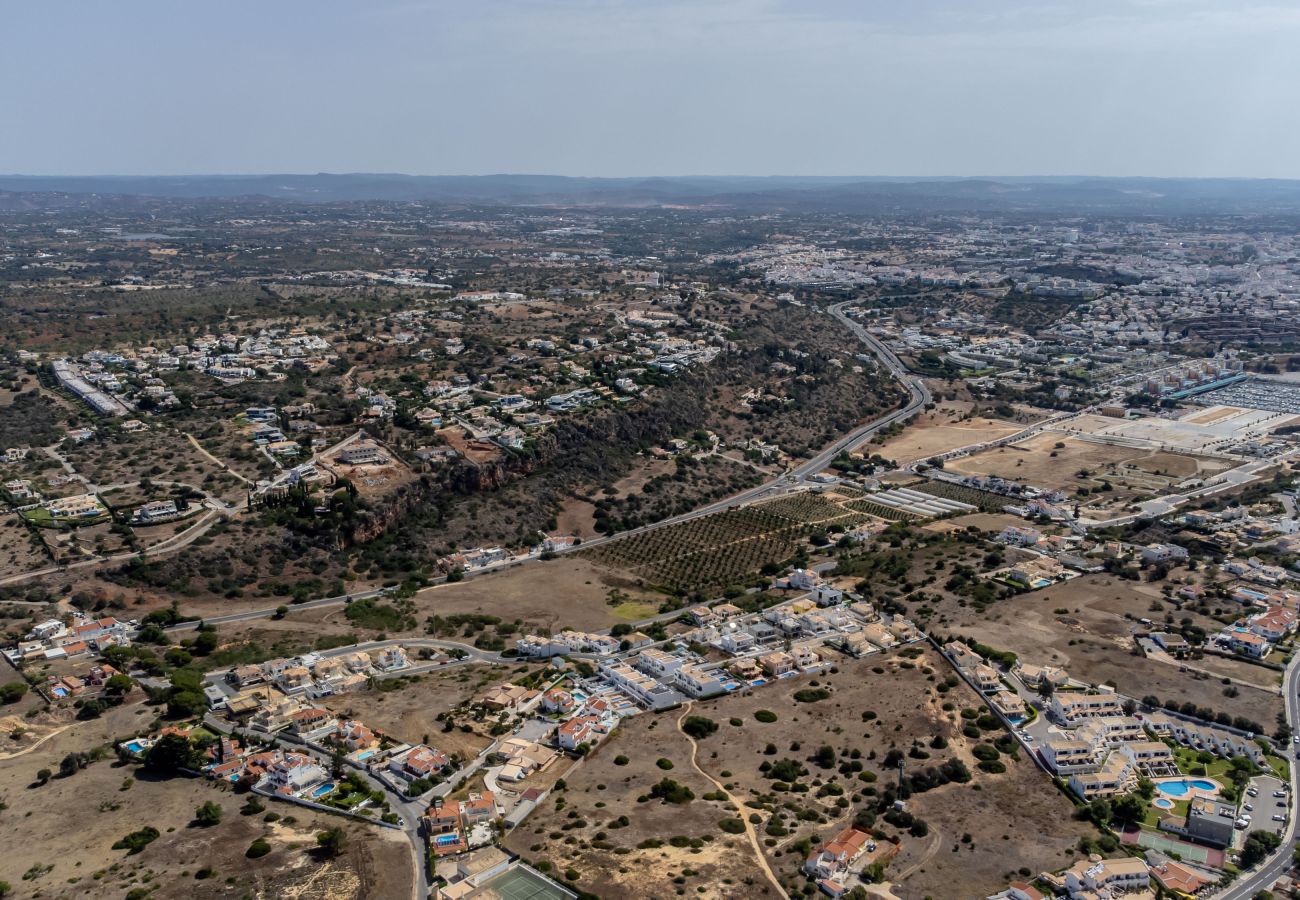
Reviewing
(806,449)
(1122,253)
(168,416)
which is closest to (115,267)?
(168,416)

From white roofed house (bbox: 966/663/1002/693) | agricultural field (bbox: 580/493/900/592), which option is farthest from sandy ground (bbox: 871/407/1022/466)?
white roofed house (bbox: 966/663/1002/693)

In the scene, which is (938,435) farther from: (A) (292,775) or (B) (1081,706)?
(A) (292,775)

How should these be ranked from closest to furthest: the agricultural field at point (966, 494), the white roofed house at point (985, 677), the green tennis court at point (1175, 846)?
the green tennis court at point (1175, 846)
the white roofed house at point (985, 677)
the agricultural field at point (966, 494)

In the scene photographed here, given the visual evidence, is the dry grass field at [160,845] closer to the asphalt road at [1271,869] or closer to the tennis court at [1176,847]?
the tennis court at [1176,847]

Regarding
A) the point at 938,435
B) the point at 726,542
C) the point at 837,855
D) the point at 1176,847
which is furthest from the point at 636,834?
the point at 938,435

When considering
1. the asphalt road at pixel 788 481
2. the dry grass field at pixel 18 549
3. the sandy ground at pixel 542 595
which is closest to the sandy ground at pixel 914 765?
the sandy ground at pixel 542 595
